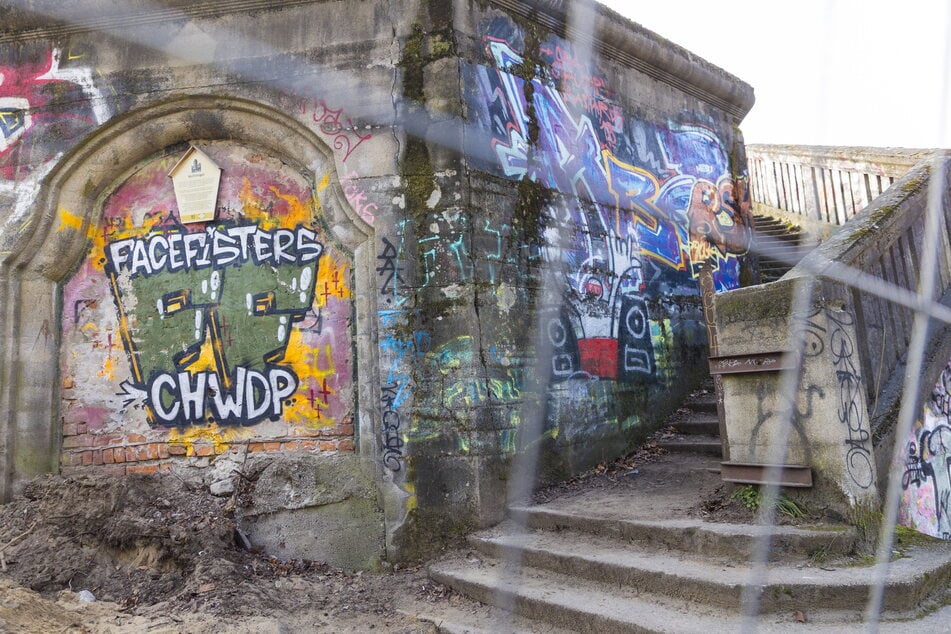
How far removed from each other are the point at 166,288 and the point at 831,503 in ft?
18.0

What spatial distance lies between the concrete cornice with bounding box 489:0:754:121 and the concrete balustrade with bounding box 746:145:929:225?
2200 mm

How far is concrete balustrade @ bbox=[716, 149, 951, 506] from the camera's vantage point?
13.6 ft

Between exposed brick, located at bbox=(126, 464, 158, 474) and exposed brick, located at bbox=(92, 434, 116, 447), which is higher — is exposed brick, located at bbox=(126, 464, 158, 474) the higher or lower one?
the lower one

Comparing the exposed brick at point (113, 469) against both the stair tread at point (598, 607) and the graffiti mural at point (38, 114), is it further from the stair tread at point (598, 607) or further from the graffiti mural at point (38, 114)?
the stair tread at point (598, 607)

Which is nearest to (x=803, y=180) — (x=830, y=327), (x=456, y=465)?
(x=830, y=327)

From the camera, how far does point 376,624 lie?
434 cm

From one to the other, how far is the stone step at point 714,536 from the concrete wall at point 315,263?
36.6 inches

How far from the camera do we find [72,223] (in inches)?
243

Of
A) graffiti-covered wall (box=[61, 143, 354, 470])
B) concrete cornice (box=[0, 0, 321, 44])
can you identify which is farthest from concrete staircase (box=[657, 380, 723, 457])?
concrete cornice (box=[0, 0, 321, 44])

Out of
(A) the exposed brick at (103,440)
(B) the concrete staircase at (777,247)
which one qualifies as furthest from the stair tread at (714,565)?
(B) the concrete staircase at (777,247)

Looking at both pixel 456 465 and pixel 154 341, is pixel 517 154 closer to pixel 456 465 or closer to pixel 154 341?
pixel 456 465

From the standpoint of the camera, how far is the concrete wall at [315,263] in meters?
5.39

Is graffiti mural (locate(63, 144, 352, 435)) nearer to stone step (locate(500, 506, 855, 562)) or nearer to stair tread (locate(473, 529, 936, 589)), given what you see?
stair tread (locate(473, 529, 936, 589))

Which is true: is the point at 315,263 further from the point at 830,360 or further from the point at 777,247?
the point at 777,247
